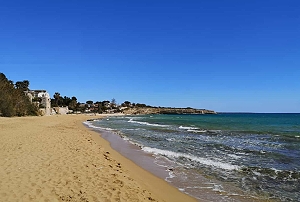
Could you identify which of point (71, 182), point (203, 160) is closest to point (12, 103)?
point (203, 160)

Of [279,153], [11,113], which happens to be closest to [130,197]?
[279,153]

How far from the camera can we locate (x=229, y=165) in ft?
35.9

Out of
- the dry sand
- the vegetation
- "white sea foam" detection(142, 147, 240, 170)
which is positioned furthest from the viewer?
the vegetation

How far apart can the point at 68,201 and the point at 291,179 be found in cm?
824

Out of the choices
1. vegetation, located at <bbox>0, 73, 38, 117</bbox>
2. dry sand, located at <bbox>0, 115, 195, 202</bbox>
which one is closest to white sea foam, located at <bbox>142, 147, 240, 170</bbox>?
dry sand, located at <bbox>0, 115, 195, 202</bbox>

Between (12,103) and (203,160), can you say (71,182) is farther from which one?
(12,103)

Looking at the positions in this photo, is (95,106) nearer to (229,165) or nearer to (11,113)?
(11,113)

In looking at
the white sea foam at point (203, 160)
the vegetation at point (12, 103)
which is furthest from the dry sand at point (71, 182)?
the vegetation at point (12, 103)

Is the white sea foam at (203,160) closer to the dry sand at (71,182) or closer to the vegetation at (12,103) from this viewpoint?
the dry sand at (71,182)

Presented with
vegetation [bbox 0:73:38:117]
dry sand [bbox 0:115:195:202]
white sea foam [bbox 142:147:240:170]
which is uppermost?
vegetation [bbox 0:73:38:117]

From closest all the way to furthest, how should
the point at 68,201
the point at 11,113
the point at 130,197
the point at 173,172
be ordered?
the point at 68,201 < the point at 130,197 < the point at 173,172 < the point at 11,113

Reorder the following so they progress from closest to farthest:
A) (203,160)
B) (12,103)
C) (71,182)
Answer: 1. (71,182)
2. (203,160)
3. (12,103)

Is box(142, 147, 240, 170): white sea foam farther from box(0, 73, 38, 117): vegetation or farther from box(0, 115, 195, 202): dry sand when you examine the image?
box(0, 73, 38, 117): vegetation

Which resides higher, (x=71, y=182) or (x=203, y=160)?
(x=71, y=182)
